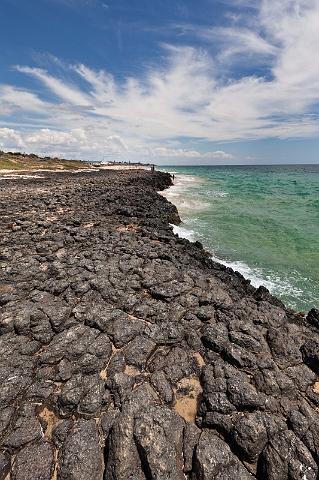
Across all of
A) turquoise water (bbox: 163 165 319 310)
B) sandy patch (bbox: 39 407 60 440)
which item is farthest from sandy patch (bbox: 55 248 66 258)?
turquoise water (bbox: 163 165 319 310)

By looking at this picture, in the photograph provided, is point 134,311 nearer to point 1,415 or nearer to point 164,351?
point 164,351

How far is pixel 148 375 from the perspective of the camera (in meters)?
6.79

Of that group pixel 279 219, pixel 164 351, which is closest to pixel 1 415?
pixel 164 351

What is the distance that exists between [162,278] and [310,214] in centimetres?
2880

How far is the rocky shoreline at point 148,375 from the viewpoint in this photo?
5.06 m

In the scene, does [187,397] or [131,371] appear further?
[131,371]

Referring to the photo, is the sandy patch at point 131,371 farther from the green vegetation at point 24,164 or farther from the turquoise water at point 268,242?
the green vegetation at point 24,164

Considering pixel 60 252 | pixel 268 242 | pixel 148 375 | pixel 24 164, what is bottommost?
pixel 268 242

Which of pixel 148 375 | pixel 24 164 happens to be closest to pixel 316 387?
pixel 148 375

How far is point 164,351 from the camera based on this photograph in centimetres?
754

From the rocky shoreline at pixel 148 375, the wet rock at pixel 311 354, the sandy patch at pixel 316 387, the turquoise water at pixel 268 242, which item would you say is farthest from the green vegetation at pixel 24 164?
the sandy patch at pixel 316 387

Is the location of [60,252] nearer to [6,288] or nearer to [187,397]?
[6,288]

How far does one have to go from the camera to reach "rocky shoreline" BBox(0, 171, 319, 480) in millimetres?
5059

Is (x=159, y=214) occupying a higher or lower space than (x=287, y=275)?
higher
